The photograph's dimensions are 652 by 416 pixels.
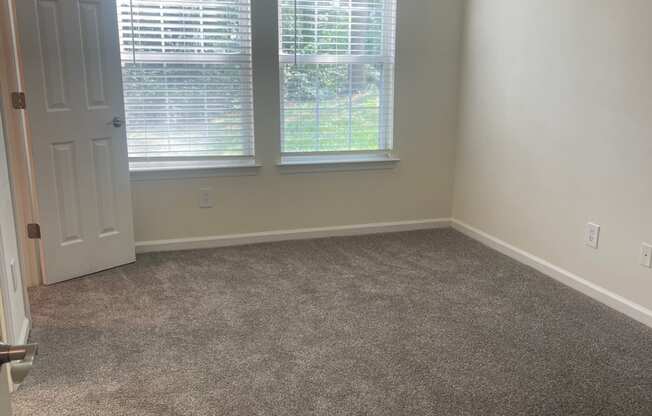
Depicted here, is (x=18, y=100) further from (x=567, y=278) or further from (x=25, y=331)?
(x=567, y=278)

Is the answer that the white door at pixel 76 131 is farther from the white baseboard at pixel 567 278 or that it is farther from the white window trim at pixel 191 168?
the white baseboard at pixel 567 278

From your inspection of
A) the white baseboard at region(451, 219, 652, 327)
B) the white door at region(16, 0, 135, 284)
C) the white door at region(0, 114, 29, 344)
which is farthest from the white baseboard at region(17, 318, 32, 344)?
the white baseboard at region(451, 219, 652, 327)

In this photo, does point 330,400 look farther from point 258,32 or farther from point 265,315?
point 258,32

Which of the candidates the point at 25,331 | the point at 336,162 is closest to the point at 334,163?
the point at 336,162

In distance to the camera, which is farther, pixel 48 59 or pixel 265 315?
pixel 48 59

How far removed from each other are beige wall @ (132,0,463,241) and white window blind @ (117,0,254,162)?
13cm

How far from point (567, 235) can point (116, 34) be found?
291 cm

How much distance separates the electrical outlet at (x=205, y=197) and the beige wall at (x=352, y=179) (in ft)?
0.10

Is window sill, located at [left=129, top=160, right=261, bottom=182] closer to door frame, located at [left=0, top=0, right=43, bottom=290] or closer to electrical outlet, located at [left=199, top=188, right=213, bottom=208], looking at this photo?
electrical outlet, located at [left=199, top=188, right=213, bottom=208]

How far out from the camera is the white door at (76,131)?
3.12m

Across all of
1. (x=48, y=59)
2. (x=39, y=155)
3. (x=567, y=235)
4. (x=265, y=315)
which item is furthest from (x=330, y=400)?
(x=48, y=59)

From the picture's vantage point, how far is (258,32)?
12.6 ft

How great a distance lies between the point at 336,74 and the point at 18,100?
2053 millimetres

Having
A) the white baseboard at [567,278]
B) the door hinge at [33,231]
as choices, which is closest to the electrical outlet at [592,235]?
the white baseboard at [567,278]
